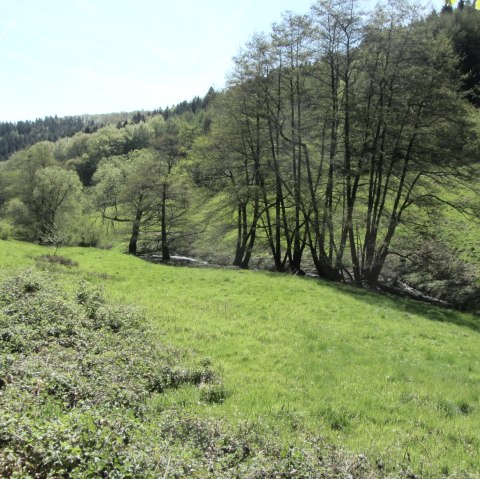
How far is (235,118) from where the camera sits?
3006 centimetres

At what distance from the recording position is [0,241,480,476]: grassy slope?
7434 mm

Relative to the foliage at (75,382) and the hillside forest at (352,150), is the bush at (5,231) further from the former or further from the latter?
the foliage at (75,382)

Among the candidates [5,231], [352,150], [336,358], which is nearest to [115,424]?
[336,358]

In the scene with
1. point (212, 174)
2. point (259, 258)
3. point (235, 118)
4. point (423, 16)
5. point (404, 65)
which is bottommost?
point (259, 258)

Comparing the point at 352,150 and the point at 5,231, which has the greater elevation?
the point at 352,150

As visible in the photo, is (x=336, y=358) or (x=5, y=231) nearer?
(x=336, y=358)

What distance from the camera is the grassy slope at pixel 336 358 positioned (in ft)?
24.4

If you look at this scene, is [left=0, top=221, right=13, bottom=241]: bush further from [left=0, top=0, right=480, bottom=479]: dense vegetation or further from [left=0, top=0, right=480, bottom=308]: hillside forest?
[left=0, top=0, right=480, bottom=308]: hillside forest

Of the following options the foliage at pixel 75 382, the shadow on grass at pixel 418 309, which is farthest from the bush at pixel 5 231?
the shadow on grass at pixel 418 309

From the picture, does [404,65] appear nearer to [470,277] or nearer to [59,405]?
[470,277]

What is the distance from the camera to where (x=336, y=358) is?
1159 cm

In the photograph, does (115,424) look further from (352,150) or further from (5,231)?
(5,231)

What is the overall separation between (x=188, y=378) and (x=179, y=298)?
29.8 feet

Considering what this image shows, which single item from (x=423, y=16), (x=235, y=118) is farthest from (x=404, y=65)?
(x=235, y=118)
